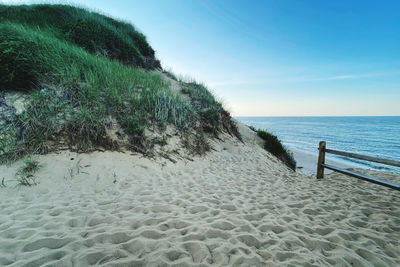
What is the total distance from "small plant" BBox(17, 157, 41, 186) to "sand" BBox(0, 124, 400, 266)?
13 centimetres

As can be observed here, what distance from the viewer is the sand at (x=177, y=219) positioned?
87.9 inches

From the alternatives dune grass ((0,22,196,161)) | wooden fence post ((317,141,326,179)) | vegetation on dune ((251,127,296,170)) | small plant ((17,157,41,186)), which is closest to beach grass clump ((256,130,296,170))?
vegetation on dune ((251,127,296,170))

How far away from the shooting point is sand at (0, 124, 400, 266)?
2232mm

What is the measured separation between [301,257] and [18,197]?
190 inches

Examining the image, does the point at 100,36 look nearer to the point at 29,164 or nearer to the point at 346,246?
the point at 29,164

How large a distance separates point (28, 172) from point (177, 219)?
3720 millimetres

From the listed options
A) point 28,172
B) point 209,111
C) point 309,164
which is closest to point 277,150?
point 309,164

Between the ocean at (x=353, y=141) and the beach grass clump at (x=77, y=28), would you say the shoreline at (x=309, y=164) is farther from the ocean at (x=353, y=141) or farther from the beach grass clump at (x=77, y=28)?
the beach grass clump at (x=77, y=28)

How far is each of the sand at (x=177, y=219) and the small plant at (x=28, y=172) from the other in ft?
0.42

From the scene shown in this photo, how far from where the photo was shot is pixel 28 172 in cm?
422

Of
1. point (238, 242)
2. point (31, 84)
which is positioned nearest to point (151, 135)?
point (31, 84)

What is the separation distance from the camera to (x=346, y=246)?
8.61 ft

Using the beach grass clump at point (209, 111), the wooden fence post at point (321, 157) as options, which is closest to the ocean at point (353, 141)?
the beach grass clump at point (209, 111)

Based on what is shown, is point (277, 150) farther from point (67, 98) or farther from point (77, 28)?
point (77, 28)
